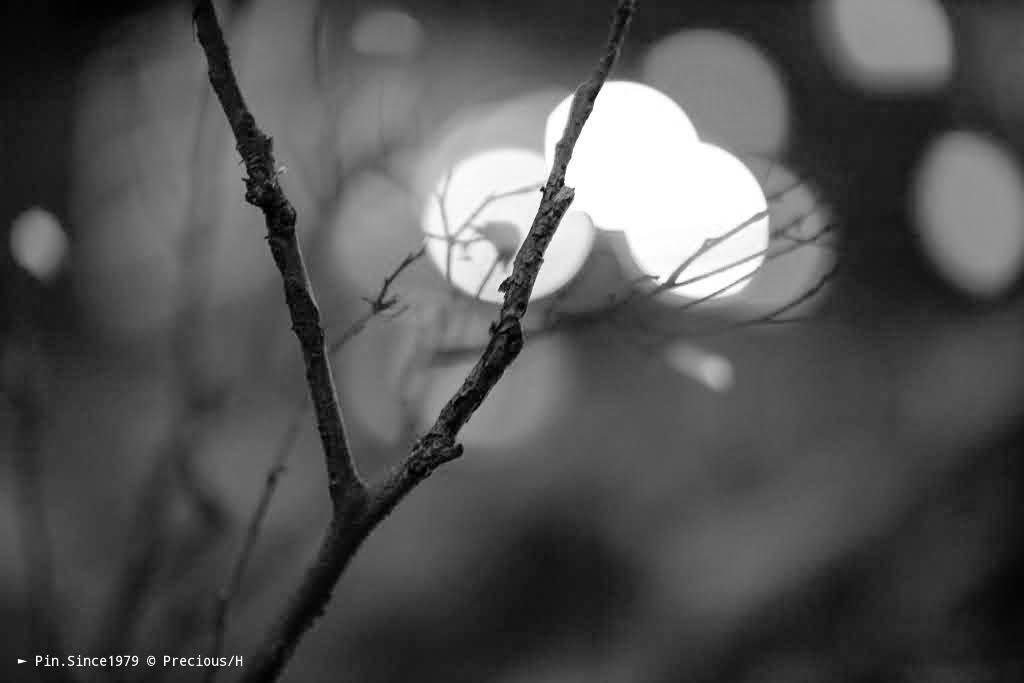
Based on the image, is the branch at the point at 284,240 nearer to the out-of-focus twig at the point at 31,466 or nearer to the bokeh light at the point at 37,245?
the out-of-focus twig at the point at 31,466

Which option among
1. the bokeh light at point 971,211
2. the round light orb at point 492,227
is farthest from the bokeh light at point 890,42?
the round light orb at point 492,227

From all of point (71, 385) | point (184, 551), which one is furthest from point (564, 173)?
point (71, 385)

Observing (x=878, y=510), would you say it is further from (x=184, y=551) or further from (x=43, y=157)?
(x=43, y=157)

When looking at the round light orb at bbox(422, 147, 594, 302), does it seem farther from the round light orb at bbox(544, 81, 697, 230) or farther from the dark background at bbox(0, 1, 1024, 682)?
the dark background at bbox(0, 1, 1024, 682)

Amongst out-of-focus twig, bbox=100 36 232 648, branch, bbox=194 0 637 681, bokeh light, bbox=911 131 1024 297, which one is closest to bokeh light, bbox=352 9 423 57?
out-of-focus twig, bbox=100 36 232 648

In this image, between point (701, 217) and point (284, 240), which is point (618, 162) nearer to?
point (701, 217)

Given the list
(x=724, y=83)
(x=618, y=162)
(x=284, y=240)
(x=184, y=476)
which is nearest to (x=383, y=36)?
(x=618, y=162)
